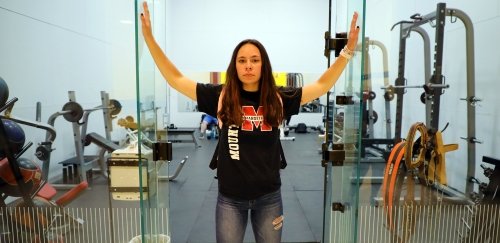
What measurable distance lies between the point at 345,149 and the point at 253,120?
1.47 ft

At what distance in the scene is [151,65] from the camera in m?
1.41

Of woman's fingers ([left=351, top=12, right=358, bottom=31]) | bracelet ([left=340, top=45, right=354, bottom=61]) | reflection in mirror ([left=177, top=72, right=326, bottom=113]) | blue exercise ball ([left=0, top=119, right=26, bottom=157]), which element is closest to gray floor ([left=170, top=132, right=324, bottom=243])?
blue exercise ball ([left=0, top=119, right=26, bottom=157])

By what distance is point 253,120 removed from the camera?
4.80ft

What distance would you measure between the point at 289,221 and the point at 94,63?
390cm

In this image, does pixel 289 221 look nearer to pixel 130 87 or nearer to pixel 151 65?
pixel 151 65

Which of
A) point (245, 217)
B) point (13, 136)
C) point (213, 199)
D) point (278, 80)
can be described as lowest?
point (213, 199)

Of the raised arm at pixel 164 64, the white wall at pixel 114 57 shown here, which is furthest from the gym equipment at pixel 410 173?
the raised arm at pixel 164 64

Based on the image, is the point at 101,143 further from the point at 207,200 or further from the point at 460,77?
the point at 460,77

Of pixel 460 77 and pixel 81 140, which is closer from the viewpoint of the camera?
pixel 460 77

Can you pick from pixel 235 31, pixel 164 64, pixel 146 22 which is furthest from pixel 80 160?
pixel 235 31

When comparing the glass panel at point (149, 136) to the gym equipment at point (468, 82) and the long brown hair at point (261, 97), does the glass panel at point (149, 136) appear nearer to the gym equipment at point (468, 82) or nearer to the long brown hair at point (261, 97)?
the long brown hair at point (261, 97)

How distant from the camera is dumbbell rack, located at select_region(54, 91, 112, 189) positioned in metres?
4.14

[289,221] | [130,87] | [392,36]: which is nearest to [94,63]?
[130,87]

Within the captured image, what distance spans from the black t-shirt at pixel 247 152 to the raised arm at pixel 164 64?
0.05 m
